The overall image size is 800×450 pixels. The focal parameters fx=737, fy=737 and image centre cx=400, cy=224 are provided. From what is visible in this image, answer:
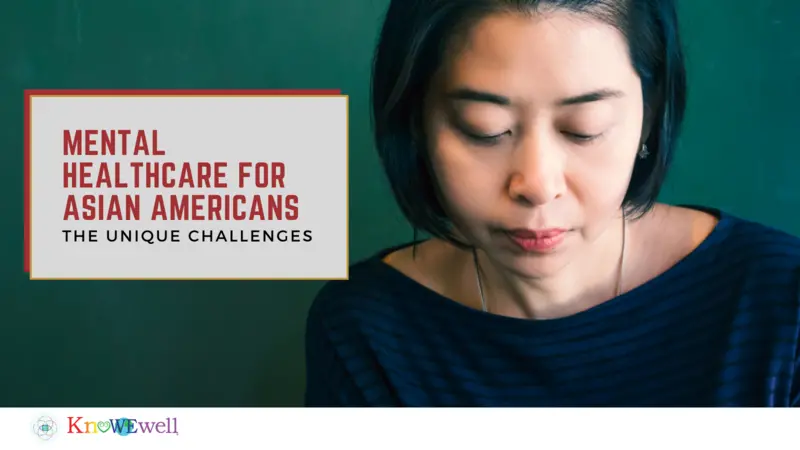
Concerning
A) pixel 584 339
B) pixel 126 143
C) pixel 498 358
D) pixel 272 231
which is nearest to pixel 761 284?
pixel 584 339

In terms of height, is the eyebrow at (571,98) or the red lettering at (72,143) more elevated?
the eyebrow at (571,98)

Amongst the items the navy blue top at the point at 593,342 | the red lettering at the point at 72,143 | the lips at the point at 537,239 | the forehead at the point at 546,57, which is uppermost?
the forehead at the point at 546,57

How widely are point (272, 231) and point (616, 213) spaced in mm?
427

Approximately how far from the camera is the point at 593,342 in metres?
0.89

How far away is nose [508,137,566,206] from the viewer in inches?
32.5

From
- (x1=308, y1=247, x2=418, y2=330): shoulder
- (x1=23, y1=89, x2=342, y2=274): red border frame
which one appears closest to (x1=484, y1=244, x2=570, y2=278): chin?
(x1=308, y1=247, x2=418, y2=330): shoulder

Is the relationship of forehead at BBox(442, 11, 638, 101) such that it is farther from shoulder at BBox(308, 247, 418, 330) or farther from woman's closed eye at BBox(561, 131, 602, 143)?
shoulder at BBox(308, 247, 418, 330)

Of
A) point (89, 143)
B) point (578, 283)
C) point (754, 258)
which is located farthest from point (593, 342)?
point (89, 143)

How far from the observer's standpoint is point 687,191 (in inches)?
35.3
